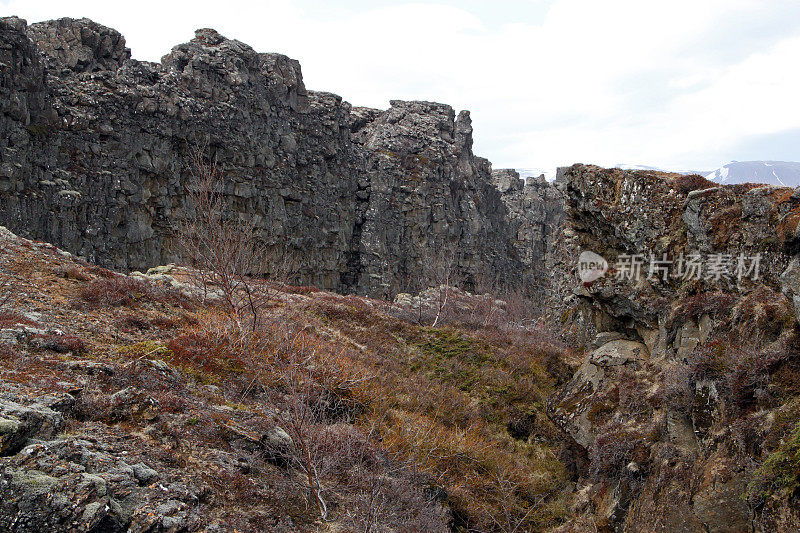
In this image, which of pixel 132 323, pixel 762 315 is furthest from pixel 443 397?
pixel 762 315

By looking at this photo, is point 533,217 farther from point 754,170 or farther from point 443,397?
point 754,170

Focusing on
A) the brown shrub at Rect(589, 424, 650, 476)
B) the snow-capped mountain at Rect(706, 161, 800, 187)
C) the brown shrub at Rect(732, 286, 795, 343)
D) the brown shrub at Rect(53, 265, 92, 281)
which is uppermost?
the snow-capped mountain at Rect(706, 161, 800, 187)

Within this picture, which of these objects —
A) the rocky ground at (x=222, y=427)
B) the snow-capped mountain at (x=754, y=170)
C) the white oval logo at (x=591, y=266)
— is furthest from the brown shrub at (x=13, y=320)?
the snow-capped mountain at (x=754, y=170)

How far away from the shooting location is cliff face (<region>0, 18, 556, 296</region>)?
31.4 meters

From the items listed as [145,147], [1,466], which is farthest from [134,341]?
[145,147]

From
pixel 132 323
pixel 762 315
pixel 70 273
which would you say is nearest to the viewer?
pixel 762 315

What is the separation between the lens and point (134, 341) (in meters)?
10.3

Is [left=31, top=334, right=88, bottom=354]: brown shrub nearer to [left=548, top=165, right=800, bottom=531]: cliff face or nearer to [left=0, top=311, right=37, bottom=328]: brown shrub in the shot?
[left=0, top=311, right=37, bottom=328]: brown shrub

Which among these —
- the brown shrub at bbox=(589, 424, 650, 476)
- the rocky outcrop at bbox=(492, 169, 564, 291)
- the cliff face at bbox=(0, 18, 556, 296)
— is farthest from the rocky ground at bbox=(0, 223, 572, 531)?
the rocky outcrop at bbox=(492, 169, 564, 291)

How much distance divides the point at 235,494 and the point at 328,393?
460 centimetres

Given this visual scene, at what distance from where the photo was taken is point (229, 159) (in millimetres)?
40969

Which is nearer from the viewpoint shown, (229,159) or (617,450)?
(617,450)

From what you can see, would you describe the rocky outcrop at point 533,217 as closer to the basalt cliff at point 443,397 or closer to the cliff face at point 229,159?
the cliff face at point 229,159

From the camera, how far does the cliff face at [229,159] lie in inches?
1238
